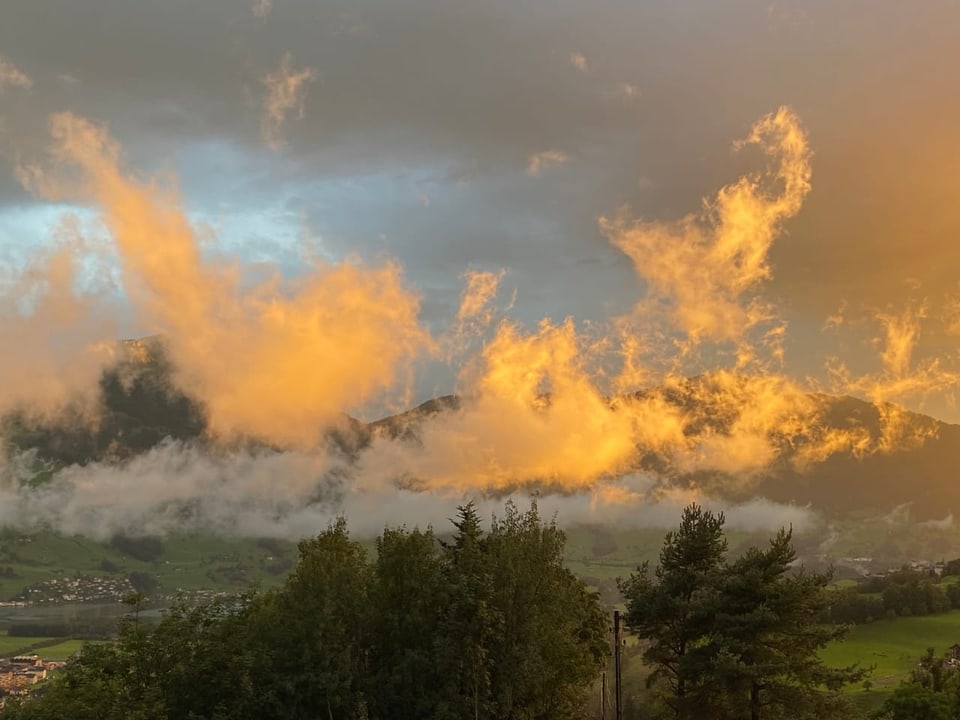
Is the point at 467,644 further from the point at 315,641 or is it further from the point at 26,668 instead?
the point at 26,668

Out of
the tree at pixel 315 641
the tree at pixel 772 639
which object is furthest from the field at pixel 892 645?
the tree at pixel 315 641

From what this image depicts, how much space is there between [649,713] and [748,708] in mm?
48302

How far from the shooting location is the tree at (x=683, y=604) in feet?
164

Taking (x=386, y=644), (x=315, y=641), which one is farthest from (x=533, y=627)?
(x=315, y=641)

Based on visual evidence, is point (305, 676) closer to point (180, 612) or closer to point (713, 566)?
point (180, 612)

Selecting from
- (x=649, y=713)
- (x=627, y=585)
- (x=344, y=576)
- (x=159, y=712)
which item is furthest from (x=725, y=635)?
(x=649, y=713)

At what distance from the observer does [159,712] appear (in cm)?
4459

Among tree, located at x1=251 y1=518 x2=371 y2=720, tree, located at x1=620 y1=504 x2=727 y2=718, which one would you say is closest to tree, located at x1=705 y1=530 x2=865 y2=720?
tree, located at x1=620 y1=504 x2=727 y2=718

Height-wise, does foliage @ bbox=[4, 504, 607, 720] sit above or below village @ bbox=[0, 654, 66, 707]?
above

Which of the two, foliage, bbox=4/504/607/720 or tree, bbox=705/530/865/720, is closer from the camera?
tree, bbox=705/530/865/720

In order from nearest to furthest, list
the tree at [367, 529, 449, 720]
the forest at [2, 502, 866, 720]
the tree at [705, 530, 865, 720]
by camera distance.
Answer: the tree at [705, 530, 865, 720], the forest at [2, 502, 866, 720], the tree at [367, 529, 449, 720]

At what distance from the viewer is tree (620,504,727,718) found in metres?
50.0

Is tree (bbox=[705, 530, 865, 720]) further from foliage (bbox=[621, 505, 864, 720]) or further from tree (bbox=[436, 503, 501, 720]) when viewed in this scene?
tree (bbox=[436, 503, 501, 720])

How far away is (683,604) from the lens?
5091cm
